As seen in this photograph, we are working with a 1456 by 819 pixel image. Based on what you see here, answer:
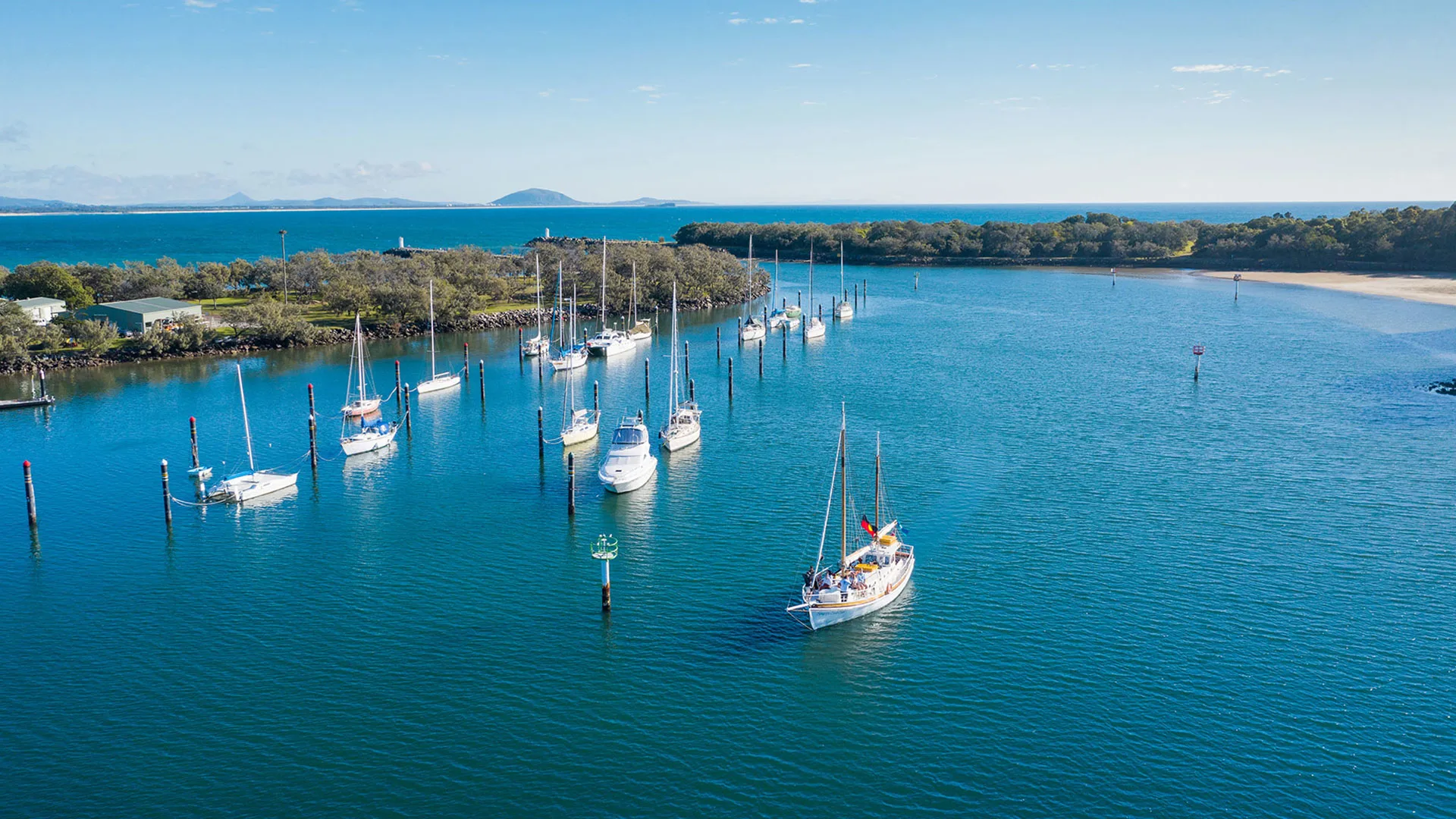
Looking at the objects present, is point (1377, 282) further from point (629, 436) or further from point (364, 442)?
point (364, 442)

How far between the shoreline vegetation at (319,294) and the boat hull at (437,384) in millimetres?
26479

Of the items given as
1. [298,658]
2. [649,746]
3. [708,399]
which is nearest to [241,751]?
[298,658]

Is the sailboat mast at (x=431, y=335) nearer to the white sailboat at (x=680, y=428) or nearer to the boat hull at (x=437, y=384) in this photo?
the boat hull at (x=437, y=384)

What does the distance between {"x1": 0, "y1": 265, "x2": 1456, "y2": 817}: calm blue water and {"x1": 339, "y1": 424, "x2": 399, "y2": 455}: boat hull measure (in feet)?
4.06

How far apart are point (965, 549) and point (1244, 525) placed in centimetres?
1396

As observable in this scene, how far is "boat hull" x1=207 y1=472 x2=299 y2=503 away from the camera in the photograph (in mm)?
50281

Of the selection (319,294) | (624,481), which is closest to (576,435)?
(624,481)

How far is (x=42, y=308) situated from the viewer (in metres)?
93.0

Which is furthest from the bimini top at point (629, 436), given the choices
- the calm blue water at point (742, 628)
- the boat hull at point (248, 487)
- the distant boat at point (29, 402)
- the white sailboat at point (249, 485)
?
the distant boat at point (29, 402)

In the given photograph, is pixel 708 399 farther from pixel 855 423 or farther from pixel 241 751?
pixel 241 751

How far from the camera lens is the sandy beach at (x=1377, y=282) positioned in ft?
445

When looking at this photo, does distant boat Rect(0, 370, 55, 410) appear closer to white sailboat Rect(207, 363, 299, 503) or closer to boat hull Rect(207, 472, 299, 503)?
white sailboat Rect(207, 363, 299, 503)

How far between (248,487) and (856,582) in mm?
32263

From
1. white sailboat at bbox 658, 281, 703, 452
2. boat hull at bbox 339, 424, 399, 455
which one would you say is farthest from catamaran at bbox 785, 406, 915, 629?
boat hull at bbox 339, 424, 399, 455
